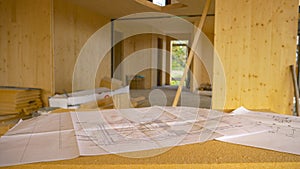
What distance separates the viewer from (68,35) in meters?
5.17

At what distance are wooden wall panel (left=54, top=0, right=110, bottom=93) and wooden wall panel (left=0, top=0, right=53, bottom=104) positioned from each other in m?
0.56

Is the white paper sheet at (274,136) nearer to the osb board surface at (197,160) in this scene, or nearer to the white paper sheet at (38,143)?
the osb board surface at (197,160)

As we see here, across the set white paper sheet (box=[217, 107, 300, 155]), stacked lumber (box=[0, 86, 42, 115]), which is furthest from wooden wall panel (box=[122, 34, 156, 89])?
white paper sheet (box=[217, 107, 300, 155])

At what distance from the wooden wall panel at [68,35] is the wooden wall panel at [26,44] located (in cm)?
56

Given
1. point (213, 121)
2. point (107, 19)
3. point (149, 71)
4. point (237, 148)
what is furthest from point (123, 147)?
point (149, 71)

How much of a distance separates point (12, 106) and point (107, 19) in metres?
3.88

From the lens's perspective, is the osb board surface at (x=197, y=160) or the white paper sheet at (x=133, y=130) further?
the white paper sheet at (x=133, y=130)

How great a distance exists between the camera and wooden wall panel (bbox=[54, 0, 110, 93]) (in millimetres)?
4824

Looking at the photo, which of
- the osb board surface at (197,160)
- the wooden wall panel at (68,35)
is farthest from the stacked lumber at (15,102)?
the osb board surface at (197,160)

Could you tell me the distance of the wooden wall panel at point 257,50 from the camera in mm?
3066

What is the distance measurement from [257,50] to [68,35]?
3.69 metres

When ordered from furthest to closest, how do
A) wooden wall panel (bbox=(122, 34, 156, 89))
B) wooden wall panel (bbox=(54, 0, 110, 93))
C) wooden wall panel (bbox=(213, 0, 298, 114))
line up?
wooden wall panel (bbox=(122, 34, 156, 89)) < wooden wall panel (bbox=(54, 0, 110, 93)) < wooden wall panel (bbox=(213, 0, 298, 114))

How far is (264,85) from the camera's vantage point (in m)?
3.18

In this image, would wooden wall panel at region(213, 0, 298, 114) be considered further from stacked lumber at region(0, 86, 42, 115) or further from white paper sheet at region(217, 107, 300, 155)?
stacked lumber at region(0, 86, 42, 115)
